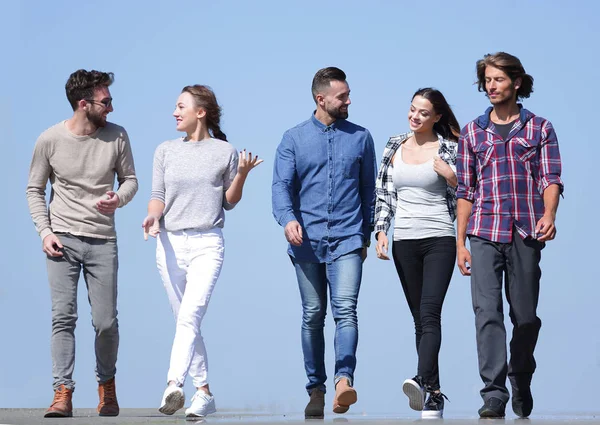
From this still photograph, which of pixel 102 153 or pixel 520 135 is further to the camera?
pixel 102 153

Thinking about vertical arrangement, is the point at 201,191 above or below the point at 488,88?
below

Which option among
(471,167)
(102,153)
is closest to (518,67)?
(471,167)

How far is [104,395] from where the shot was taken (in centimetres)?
938

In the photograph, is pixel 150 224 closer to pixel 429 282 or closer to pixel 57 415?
pixel 57 415

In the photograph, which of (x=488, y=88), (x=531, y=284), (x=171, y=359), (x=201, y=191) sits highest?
(x=488, y=88)

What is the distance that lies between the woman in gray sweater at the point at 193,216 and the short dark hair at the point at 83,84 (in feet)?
3.21

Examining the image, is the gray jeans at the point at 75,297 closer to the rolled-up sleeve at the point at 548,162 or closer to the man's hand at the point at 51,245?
the man's hand at the point at 51,245

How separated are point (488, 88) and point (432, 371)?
92.8 inches

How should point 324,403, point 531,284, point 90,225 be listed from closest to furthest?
point 531,284
point 324,403
point 90,225

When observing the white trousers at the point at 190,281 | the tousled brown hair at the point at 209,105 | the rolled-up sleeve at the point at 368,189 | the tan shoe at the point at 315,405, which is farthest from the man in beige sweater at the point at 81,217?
the rolled-up sleeve at the point at 368,189

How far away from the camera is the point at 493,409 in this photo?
7.73 metres

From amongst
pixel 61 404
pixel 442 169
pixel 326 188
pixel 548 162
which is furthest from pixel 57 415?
pixel 548 162

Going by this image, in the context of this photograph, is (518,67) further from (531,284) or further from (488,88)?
(531,284)

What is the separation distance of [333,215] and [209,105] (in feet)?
4.99
